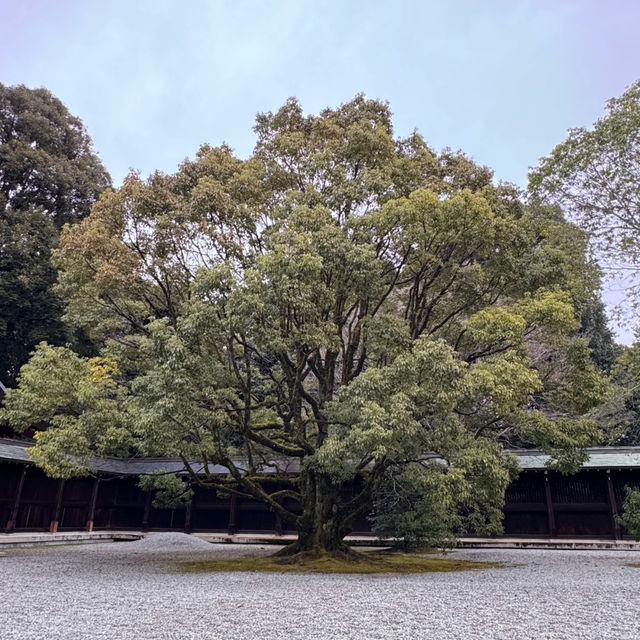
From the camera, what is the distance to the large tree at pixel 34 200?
2375 cm

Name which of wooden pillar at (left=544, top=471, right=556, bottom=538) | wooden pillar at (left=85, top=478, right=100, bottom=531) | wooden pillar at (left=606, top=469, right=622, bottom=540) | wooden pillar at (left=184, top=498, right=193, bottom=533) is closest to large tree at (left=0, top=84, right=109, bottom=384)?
wooden pillar at (left=85, top=478, right=100, bottom=531)

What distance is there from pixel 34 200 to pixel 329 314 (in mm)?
21618

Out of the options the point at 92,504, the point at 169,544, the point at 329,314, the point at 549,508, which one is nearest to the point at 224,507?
the point at 169,544

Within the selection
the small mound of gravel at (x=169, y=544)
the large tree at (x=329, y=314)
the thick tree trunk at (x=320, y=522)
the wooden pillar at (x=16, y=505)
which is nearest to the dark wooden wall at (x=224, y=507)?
Result: the wooden pillar at (x=16, y=505)

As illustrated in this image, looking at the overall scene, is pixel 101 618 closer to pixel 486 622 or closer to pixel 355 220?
pixel 486 622

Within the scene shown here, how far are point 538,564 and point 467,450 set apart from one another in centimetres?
509

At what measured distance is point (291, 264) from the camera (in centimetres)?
941

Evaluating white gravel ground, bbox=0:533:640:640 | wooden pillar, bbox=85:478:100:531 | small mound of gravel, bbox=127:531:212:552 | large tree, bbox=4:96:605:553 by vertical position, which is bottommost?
small mound of gravel, bbox=127:531:212:552

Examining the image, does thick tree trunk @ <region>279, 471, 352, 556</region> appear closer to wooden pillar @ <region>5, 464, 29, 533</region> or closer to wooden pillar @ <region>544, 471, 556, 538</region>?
wooden pillar @ <region>544, 471, 556, 538</region>

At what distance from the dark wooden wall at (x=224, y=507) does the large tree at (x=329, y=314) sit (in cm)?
764

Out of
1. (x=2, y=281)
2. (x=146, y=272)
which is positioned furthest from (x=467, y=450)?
(x=2, y=281)

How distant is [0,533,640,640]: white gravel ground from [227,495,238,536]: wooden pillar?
35.4 feet

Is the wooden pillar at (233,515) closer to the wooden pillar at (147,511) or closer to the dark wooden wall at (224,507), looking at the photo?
the dark wooden wall at (224,507)

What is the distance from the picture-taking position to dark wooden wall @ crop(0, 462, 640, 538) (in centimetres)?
1797
